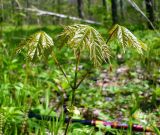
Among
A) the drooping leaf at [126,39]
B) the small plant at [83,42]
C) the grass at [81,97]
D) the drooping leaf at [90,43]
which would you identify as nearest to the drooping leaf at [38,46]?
the small plant at [83,42]

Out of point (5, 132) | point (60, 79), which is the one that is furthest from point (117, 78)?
point (5, 132)

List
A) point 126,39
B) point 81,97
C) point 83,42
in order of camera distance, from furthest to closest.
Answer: point 81,97 < point 126,39 < point 83,42

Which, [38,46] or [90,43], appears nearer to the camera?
[90,43]

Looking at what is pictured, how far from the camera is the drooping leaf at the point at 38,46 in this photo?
4.91ft

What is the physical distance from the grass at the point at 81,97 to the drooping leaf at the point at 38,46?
75 cm

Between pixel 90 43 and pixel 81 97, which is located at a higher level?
pixel 90 43

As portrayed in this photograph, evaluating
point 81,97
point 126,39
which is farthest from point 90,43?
point 81,97

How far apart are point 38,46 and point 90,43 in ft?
0.92

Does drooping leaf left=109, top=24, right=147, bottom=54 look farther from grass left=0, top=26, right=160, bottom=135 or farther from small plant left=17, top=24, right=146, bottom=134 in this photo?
grass left=0, top=26, right=160, bottom=135

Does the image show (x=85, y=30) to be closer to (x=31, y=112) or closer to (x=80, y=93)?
(x=31, y=112)

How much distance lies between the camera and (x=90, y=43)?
4.49 ft

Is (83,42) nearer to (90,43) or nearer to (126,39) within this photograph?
(90,43)

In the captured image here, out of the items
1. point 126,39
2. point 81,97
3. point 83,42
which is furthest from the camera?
point 81,97

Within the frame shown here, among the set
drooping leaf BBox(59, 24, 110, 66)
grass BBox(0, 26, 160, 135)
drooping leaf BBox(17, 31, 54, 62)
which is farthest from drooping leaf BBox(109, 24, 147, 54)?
grass BBox(0, 26, 160, 135)
